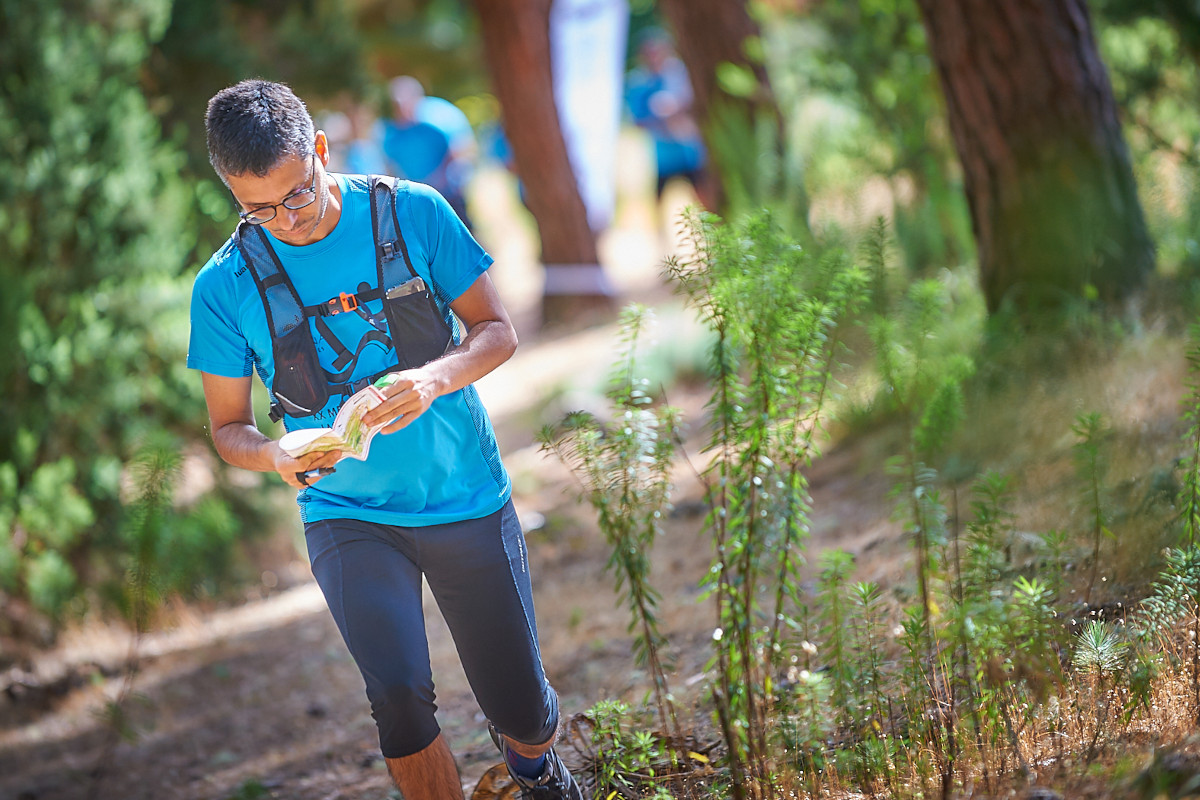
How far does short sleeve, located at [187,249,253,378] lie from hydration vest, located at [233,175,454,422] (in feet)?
0.24

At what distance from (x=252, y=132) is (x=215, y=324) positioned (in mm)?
436

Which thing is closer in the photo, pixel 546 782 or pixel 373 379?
pixel 373 379

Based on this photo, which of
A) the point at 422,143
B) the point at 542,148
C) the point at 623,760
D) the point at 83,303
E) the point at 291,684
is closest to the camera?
the point at 623,760

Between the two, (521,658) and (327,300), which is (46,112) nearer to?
(327,300)

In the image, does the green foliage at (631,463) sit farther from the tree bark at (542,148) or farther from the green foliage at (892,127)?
the tree bark at (542,148)

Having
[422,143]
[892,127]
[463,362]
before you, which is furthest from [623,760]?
[422,143]

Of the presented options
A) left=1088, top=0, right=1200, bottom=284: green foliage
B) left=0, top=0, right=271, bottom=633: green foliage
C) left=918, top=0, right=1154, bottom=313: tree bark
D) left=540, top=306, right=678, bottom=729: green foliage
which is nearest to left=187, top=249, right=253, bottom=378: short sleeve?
left=540, top=306, right=678, bottom=729: green foliage

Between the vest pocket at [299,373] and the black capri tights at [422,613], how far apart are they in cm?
27

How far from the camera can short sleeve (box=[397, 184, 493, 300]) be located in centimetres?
241

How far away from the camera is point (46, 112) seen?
536 centimetres

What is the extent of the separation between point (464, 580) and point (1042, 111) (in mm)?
3416

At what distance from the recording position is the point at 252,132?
2217mm

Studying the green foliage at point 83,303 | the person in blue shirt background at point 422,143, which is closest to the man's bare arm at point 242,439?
the green foliage at point 83,303

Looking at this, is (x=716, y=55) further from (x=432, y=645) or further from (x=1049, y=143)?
(x=432, y=645)
